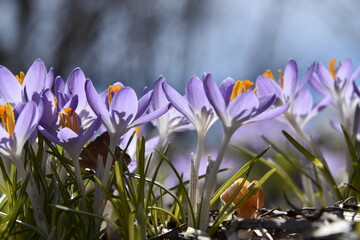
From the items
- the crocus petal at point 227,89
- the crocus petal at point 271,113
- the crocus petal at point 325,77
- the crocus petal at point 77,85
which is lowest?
the crocus petal at point 271,113

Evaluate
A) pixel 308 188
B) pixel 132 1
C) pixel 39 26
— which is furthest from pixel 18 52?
pixel 308 188

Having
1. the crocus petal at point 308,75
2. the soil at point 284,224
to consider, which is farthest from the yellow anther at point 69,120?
the crocus petal at point 308,75

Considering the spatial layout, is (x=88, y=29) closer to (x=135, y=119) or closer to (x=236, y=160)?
(x=236, y=160)

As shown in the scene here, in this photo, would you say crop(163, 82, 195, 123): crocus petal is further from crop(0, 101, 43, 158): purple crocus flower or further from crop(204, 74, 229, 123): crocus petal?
crop(0, 101, 43, 158): purple crocus flower

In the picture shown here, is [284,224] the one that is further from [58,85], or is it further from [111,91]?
[58,85]

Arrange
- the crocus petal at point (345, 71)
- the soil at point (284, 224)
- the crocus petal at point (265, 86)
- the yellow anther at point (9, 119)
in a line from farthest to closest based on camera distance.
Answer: the crocus petal at point (345, 71) → the crocus petal at point (265, 86) → the yellow anther at point (9, 119) → the soil at point (284, 224)

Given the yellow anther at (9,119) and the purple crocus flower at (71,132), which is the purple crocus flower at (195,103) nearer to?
the purple crocus flower at (71,132)
